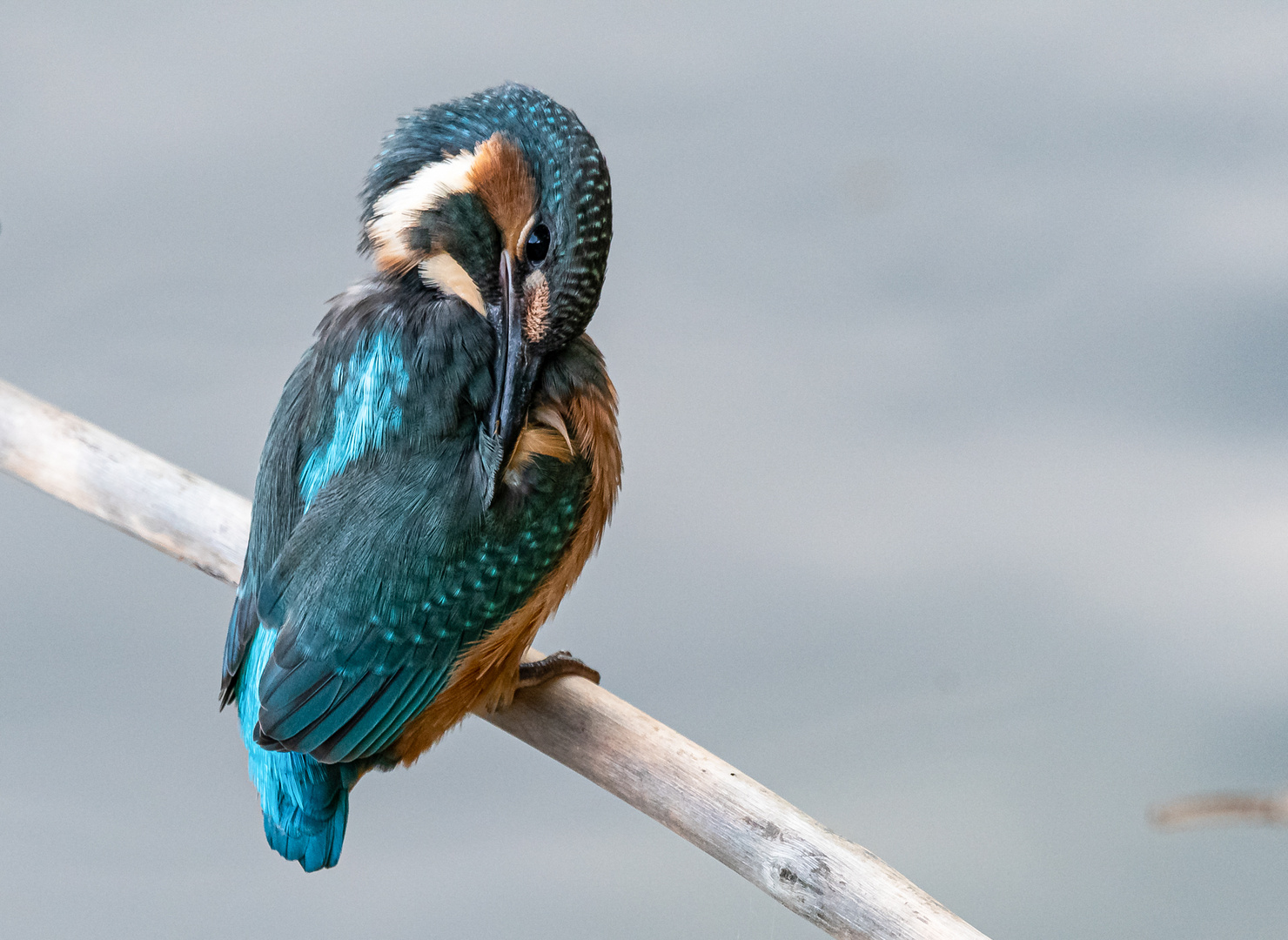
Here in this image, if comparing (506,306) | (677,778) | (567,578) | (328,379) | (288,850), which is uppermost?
(506,306)

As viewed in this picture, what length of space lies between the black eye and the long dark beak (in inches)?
0.9

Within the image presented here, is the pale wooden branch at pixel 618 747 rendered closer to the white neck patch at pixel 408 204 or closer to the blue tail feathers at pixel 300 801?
the blue tail feathers at pixel 300 801

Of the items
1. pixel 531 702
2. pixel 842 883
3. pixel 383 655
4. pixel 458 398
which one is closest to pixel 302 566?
pixel 383 655

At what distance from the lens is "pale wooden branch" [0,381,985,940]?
46.9 inches

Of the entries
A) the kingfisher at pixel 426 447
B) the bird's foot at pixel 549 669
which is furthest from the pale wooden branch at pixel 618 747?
the kingfisher at pixel 426 447

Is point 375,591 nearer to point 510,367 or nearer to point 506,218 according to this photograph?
point 510,367

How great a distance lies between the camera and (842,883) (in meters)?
1.20

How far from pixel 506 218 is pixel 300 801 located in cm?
60

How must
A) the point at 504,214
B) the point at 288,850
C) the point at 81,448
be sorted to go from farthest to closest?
the point at 81,448 < the point at 288,850 < the point at 504,214

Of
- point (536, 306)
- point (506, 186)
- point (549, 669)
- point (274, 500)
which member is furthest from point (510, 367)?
point (549, 669)

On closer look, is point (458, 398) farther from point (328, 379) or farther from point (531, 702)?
point (531, 702)

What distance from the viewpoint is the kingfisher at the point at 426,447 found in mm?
1193

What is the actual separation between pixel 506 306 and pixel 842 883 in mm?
601

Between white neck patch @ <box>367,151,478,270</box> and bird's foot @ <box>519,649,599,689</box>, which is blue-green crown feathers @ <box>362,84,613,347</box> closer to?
white neck patch @ <box>367,151,478,270</box>
